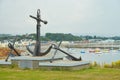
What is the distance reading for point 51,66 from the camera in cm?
1983

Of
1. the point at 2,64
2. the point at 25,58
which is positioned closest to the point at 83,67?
the point at 25,58

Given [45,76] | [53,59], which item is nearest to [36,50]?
[53,59]

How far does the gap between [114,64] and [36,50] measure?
196 inches

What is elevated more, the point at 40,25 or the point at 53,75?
the point at 40,25

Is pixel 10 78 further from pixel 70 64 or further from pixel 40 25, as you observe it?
pixel 40 25

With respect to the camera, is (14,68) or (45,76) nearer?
(45,76)

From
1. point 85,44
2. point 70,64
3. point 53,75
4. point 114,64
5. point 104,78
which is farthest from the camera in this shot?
point 85,44

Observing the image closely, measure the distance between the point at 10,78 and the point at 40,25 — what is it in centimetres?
750

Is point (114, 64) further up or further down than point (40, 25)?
Result: further down

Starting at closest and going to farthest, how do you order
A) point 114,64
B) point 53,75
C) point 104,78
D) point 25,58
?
point 104,78
point 53,75
point 25,58
point 114,64

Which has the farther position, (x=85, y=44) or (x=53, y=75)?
(x=85, y=44)

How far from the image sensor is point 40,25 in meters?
23.1

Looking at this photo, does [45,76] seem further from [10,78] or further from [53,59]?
[53,59]

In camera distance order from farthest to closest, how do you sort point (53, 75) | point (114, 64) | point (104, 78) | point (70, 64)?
1. point (114, 64)
2. point (70, 64)
3. point (53, 75)
4. point (104, 78)
